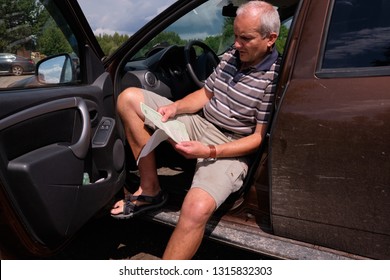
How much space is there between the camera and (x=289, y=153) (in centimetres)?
182

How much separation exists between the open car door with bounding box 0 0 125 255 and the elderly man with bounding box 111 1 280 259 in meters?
0.18

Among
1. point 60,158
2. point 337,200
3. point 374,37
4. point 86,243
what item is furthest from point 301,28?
point 86,243

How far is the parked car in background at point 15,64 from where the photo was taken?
1.77 metres

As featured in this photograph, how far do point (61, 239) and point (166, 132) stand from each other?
71cm

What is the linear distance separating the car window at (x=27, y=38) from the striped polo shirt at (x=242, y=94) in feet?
2.95

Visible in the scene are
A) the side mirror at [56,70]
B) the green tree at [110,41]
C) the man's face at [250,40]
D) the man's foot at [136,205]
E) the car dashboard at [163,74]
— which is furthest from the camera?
the car dashboard at [163,74]

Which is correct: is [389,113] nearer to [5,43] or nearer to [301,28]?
[301,28]

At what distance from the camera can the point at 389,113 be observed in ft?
5.16

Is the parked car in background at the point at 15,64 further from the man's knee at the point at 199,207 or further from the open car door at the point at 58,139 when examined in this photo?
the man's knee at the point at 199,207

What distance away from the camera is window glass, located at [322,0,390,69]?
1.69 m

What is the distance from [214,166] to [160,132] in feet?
1.15

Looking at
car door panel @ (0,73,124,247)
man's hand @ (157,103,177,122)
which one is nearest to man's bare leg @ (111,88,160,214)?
man's hand @ (157,103,177,122)

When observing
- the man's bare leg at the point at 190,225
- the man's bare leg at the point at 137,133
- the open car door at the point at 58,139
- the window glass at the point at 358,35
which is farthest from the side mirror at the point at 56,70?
the window glass at the point at 358,35

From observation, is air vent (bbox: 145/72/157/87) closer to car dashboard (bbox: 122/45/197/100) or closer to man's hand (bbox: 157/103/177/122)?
car dashboard (bbox: 122/45/197/100)
